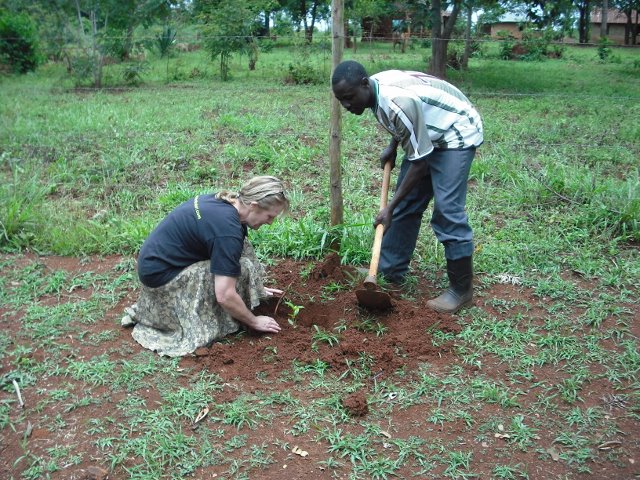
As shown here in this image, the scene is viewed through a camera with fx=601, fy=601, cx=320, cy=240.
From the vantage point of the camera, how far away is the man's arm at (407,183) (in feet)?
11.2

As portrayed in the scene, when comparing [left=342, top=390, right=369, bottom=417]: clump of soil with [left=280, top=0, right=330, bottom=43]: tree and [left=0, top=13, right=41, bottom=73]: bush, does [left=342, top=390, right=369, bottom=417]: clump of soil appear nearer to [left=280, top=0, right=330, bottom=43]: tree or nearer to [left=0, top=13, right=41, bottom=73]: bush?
[left=0, top=13, right=41, bottom=73]: bush

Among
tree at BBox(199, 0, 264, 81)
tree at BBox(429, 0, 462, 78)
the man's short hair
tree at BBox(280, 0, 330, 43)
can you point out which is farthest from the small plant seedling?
tree at BBox(280, 0, 330, 43)

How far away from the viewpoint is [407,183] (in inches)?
136

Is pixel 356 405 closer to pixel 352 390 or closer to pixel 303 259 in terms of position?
pixel 352 390

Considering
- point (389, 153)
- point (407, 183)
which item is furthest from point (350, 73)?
point (389, 153)

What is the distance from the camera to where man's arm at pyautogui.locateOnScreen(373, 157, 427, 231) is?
11.2ft

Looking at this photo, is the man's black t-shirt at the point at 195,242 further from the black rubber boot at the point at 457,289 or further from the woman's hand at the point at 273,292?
the black rubber boot at the point at 457,289

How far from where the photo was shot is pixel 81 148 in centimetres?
688

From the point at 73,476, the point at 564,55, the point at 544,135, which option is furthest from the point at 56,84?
the point at 564,55

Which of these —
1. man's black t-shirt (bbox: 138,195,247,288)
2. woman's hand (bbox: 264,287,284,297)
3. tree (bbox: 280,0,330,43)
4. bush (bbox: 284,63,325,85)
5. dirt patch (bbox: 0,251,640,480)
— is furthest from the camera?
tree (bbox: 280,0,330,43)

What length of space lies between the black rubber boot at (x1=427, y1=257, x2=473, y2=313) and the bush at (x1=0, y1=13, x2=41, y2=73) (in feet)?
42.9

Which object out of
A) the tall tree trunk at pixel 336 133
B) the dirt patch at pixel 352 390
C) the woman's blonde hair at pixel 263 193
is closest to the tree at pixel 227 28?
the tall tree trunk at pixel 336 133

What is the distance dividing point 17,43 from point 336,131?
1248 cm

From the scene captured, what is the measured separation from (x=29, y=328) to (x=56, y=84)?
9.59m
